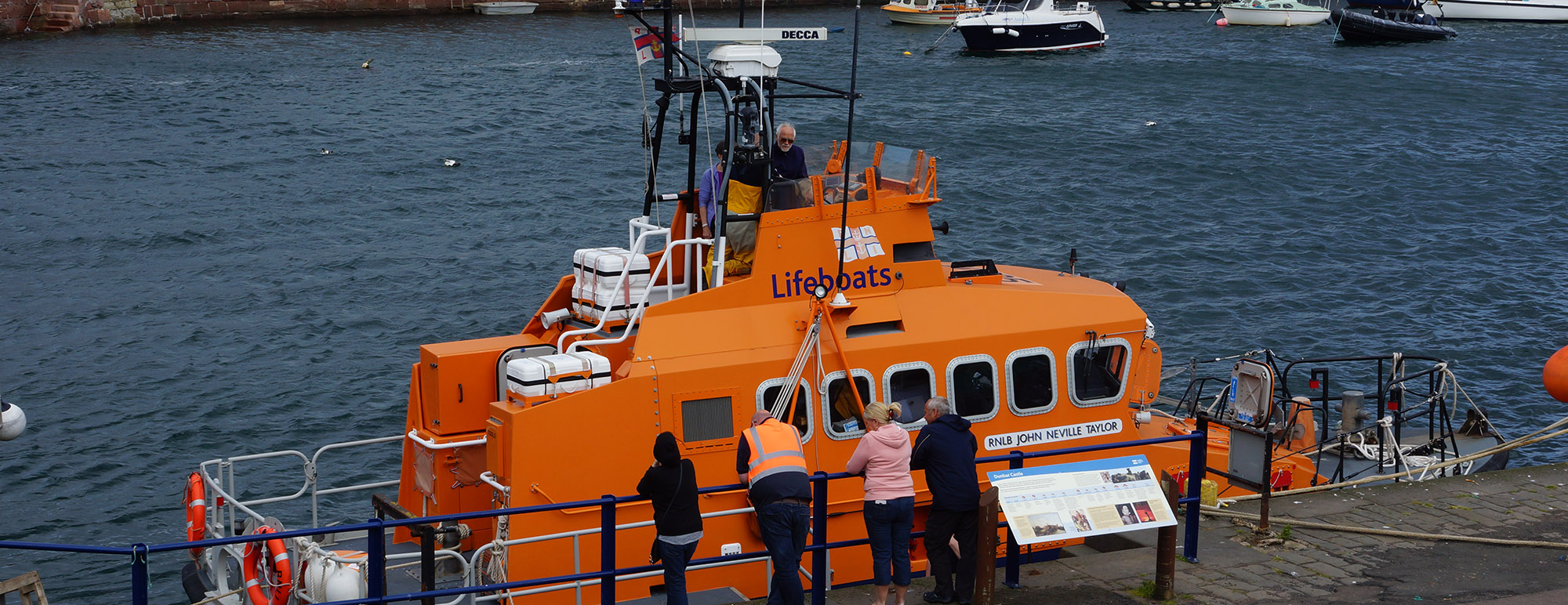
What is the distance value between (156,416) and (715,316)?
15040 millimetres

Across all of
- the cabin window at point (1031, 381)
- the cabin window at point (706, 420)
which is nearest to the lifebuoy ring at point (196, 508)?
the cabin window at point (706, 420)

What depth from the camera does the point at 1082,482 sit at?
880 cm

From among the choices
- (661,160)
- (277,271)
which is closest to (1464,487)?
(277,271)

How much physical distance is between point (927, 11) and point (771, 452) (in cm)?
6669

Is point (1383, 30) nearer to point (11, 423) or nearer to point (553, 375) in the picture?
point (553, 375)

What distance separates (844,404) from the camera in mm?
10352

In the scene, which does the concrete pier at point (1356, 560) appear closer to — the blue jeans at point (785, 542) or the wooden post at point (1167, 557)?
the wooden post at point (1167, 557)

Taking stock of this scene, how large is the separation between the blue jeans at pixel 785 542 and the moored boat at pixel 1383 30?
63.1m

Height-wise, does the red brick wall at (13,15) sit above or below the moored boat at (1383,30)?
below

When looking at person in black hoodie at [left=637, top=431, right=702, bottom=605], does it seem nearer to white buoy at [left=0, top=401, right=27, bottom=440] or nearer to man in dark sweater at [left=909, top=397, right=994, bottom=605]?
man in dark sweater at [left=909, top=397, right=994, bottom=605]

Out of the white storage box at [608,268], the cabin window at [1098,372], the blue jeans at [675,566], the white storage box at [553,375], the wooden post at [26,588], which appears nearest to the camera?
the wooden post at [26,588]

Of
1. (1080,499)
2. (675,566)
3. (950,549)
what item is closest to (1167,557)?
(1080,499)

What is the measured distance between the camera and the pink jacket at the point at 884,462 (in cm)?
856

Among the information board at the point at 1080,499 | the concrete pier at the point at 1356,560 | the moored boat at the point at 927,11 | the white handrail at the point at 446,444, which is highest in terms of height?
the moored boat at the point at 927,11
